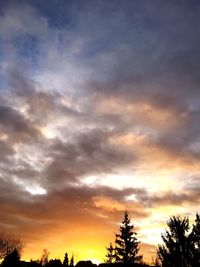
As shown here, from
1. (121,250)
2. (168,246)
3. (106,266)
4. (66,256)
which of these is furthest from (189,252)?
(66,256)

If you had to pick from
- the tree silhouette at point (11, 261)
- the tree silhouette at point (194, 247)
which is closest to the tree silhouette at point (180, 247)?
the tree silhouette at point (194, 247)

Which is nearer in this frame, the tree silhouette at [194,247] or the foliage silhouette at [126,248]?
the tree silhouette at [194,247]

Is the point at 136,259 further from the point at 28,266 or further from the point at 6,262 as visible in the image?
the point at 28,266

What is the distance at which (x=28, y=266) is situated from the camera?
7312 centimetres

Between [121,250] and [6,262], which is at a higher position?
[121,250]

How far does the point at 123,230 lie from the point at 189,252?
34.8 meters

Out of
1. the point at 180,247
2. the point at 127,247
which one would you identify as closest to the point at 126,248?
the point at 127,247

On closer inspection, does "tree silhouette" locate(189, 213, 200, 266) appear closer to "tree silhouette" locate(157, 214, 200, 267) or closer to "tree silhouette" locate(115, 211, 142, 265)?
"tree silhouette" locate(157, 214, 200, 267)

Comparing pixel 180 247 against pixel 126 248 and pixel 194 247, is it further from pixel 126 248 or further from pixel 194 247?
pixel 126 248

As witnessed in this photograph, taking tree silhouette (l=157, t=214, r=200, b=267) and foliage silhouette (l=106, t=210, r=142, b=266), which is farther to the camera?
foliage silhouette (l=106, t=210, r=142, b=266)

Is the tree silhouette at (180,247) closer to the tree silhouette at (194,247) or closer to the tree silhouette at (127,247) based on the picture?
the tree silhouette at (194,247)

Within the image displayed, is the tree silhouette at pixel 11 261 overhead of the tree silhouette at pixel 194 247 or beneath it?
overhead

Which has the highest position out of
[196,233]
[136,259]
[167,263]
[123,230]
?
[123,230]

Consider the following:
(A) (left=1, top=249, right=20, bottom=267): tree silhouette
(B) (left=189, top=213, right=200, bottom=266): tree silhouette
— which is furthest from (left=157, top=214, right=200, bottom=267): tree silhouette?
(A) (left=1, top=249, right=20, bottom=267): tree silhouette
